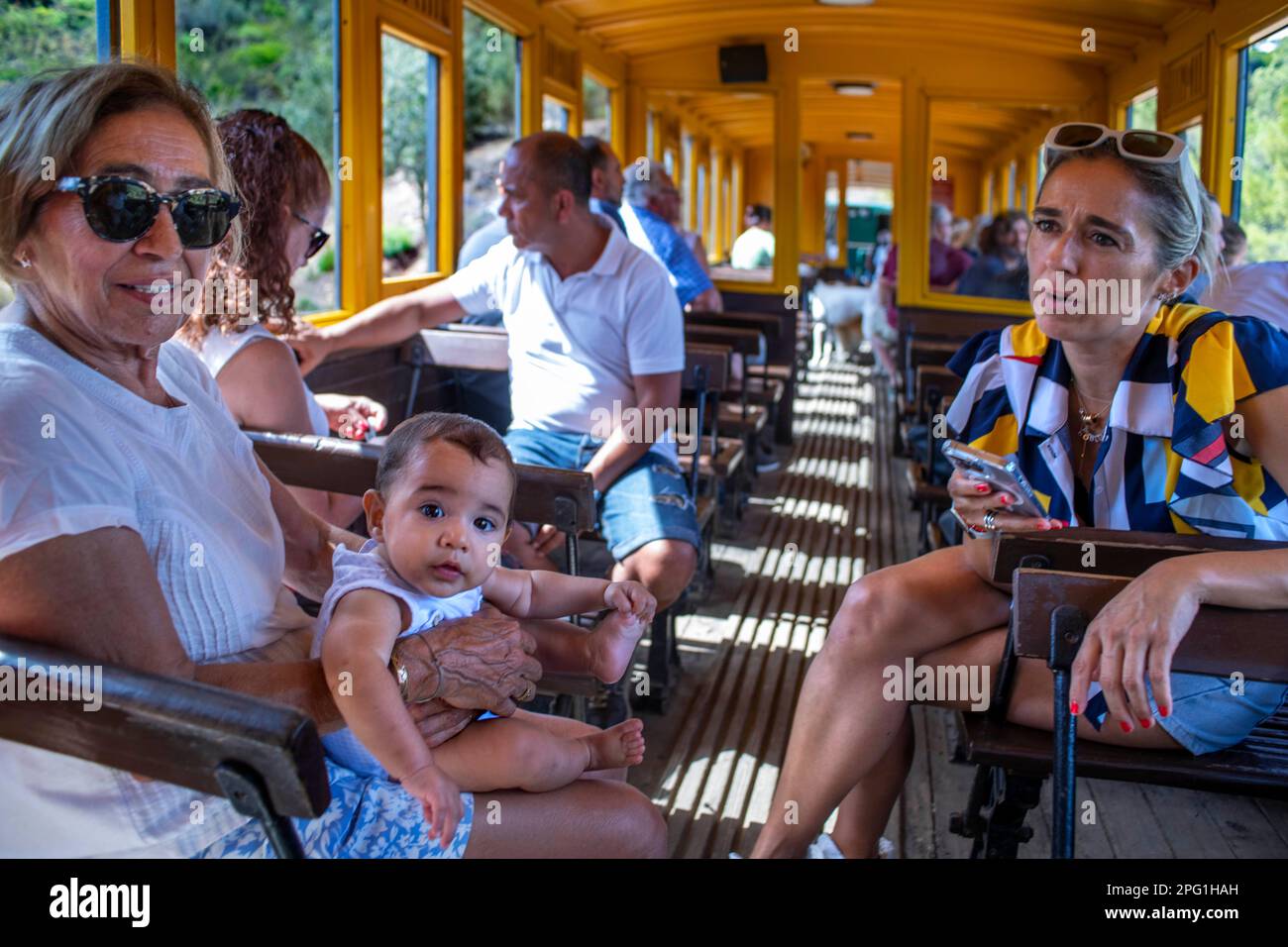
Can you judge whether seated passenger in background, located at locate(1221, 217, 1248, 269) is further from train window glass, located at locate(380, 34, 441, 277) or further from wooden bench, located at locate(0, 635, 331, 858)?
wooden bench, located at locate(0, 635, 331, 858)

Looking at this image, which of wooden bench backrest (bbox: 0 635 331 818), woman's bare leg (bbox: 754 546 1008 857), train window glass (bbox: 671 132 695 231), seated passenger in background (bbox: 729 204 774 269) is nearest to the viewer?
wooden bench backrest (bbox: 0 635 331 818)

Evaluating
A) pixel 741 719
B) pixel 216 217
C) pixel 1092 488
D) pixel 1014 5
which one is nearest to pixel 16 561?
pixel 216 217

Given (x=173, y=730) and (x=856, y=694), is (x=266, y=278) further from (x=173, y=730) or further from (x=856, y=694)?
(x=173, y=730)

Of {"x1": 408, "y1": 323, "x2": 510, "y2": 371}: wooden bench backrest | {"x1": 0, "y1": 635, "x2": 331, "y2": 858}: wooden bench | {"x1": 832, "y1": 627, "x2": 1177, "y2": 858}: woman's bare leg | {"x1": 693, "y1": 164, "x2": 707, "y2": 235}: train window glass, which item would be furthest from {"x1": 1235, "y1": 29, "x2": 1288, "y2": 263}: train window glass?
{"x1": 693, "y1": 164, "x2": 707, "y2": 235}: train window glass

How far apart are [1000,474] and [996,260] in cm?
630

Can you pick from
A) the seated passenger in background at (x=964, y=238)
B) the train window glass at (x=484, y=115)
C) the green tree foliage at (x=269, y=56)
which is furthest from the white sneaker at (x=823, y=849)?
the green tree foliage at (x=269, y=56)

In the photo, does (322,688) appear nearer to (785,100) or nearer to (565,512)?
(565,512)

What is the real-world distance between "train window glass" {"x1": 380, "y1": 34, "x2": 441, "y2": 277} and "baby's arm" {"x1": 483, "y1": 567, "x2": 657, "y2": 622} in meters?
3.77

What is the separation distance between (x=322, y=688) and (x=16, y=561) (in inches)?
16.7

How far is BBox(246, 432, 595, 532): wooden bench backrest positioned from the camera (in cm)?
244

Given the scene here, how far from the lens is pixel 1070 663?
66.4 inches

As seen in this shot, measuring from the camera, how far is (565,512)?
2.44 metres

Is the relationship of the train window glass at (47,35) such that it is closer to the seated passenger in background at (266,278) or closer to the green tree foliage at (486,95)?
the seated passenger in background at (266,278)

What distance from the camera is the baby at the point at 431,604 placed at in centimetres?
158
